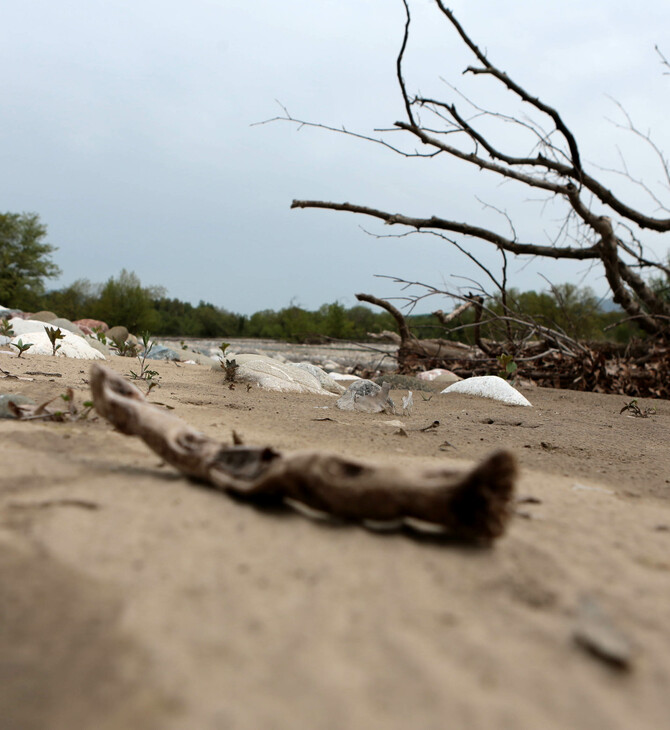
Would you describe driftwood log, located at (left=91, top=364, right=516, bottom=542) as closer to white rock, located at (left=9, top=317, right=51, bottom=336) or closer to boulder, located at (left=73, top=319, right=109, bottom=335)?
white rock, located at (left=9, top=317, right=51, bottom=336)

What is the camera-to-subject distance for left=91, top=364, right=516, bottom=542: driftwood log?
114 centimetres

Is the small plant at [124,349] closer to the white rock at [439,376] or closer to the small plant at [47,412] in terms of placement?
the white rock at [439,376]

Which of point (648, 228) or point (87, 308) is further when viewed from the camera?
point (87, 308)

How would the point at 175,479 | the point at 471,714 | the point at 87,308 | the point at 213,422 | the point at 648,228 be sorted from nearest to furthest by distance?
the point at 471,714 → the point at 175,479 → the point at 213,422 → the point at 648,228 → the point at 87,308

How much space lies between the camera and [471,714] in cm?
77

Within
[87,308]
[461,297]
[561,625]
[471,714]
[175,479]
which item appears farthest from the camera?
[87,308]

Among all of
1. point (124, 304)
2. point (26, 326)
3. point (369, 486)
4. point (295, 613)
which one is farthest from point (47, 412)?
point (124, 304)

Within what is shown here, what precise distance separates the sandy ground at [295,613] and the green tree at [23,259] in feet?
94.5

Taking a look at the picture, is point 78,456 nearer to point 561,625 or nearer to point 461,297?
point 561,625

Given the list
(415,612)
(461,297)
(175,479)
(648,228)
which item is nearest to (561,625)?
(415,612)

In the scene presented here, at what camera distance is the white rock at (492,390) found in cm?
490

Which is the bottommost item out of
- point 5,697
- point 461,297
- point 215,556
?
point 5,697

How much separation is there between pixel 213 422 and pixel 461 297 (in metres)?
4.36

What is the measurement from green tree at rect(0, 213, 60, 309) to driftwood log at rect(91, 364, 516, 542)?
28.8m
